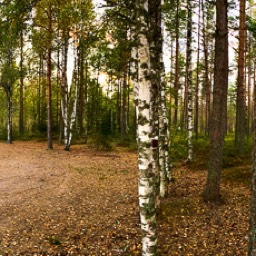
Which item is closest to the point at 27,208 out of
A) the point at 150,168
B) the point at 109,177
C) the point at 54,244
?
the point at 54,244

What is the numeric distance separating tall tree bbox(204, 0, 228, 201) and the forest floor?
0.60m

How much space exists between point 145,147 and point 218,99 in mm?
3689

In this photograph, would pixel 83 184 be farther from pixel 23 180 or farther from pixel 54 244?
pixel 54 244

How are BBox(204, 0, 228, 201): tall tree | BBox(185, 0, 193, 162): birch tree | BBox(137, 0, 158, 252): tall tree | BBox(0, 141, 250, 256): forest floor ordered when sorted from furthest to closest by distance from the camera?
BBox(185, 0, 193, 162): birch tree
BBox(204, 0, 228, 201): tall tree
BBox(0, 141, 250, 256): forest floor
BBox(137, 0, 158, 252): tall tree

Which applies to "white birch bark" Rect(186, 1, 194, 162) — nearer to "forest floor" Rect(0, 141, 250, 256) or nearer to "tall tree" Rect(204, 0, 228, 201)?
"forest floor" Rect(0, 141, 250, 256)

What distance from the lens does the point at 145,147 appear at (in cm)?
427

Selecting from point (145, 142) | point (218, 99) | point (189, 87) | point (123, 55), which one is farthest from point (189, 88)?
→ point (145, 142)

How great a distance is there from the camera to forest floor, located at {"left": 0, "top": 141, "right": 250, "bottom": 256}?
17.7 feet

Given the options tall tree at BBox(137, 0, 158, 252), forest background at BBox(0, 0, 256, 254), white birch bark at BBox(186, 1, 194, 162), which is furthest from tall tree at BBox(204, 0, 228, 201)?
white birch bark at BBox(186, 1, 194, 162)

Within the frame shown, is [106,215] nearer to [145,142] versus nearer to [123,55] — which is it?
[145,142]

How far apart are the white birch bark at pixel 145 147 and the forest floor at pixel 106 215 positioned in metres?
1.01

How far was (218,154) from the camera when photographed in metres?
7.14

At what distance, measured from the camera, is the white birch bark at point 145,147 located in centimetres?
412

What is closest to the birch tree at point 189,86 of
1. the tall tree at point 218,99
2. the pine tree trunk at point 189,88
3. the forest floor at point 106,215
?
the pine tree trunk at point 189,88
